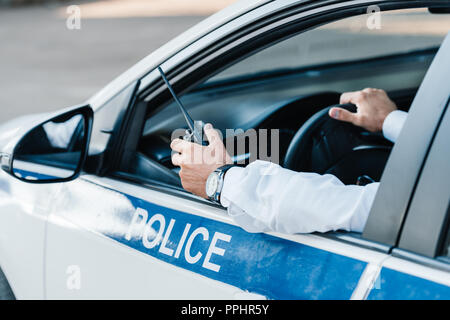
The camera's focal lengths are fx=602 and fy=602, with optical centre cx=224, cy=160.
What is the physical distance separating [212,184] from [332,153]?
65cm

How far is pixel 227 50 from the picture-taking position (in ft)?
5.63

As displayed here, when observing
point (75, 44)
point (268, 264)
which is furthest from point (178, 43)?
point (75, 44)

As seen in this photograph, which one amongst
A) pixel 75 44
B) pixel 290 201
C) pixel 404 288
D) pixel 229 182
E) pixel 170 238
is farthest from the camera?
pixel 75 44

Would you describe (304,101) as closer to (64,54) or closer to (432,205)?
(432,205)

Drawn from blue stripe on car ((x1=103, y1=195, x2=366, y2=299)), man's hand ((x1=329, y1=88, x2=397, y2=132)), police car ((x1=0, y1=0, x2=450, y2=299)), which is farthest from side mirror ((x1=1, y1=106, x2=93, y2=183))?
man's hand ((x1=329, y1=88, x2=397, y2=132))

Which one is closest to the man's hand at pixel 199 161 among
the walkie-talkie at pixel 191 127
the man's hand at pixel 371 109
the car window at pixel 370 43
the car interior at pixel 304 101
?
the walkie-talkie at pixel 191 127

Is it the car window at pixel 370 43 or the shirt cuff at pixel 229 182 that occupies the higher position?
the car window at pixel 370 43

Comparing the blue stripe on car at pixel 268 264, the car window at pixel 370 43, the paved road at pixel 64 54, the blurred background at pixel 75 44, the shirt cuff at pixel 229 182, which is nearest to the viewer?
the blue stripe on car at pixel 268 264

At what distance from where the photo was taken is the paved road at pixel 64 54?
7.88 m

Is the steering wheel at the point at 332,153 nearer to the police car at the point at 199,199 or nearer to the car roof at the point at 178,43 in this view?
the police car at the point at 199,199

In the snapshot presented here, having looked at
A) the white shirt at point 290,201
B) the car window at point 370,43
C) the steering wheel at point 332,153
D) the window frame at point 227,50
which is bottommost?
the white shirt at point 290,201

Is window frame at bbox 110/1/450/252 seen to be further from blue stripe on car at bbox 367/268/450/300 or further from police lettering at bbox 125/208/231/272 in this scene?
blue stripe on car at bbox 367/268/450/300

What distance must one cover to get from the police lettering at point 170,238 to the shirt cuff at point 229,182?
0.28ft
